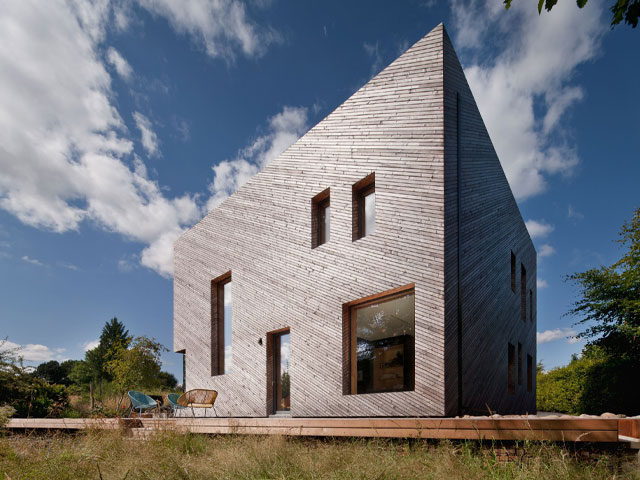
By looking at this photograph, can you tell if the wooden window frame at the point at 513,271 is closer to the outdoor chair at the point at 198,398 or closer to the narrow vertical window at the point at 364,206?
the narrow vertical window at the point at 364,206

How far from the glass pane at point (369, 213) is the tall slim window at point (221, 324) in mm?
5340

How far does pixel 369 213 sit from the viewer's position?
8.09 metres

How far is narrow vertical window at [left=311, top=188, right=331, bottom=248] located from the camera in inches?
353

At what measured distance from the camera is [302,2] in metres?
8.09

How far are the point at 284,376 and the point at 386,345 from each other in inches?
125

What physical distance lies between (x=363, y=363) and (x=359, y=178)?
3362 millimetres

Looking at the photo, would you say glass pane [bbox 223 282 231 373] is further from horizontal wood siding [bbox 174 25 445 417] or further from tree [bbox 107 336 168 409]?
tree [bbox 107 336 168 409]

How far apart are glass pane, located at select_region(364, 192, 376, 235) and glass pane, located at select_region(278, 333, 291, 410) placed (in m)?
3.08

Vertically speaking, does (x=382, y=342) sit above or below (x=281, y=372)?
above

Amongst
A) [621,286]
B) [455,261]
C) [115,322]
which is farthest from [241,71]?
[115,322]

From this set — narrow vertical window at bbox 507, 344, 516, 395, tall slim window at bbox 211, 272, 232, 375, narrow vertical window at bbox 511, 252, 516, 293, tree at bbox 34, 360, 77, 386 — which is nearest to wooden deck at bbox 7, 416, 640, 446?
tall slim window at bbox 211, 272, 232, 375

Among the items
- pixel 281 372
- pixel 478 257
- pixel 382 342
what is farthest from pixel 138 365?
pixel 478 257

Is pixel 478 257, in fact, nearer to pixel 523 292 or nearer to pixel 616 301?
pixel 523 292

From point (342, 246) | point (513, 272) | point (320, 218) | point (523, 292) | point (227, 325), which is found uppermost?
point (320, 218)
